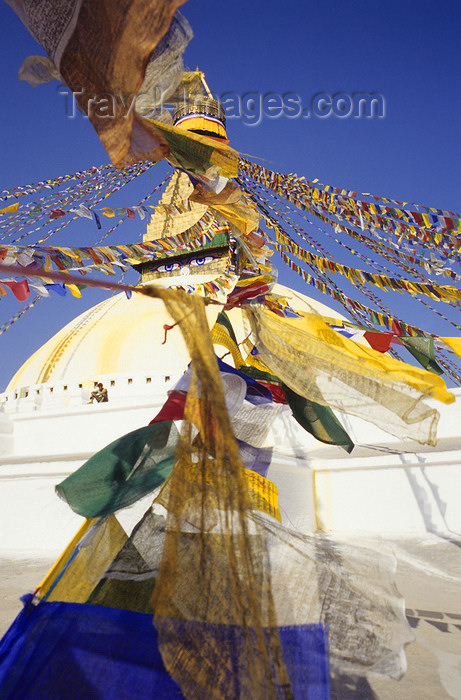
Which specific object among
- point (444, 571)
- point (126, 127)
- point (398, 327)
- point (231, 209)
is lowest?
point (444, 571)

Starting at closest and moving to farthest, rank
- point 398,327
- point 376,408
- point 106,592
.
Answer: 1. point 106,592
2. point 376,408
3. point 398,327

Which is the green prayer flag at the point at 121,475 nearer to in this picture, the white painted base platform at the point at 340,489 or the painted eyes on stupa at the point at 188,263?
the white painted base platform at the point at 340,489

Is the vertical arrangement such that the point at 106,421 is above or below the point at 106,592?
above

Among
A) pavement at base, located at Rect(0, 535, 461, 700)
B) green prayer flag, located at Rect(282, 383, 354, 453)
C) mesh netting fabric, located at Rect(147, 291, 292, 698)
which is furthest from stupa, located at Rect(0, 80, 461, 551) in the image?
green prayer flag, located at Rect(282, 383, 354, 453)

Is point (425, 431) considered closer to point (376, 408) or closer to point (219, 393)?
point (376, 408)

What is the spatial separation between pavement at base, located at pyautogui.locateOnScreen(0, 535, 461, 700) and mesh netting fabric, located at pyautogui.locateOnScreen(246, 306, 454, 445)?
0.88 meters

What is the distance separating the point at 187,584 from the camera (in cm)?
170

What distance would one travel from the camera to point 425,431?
212cm

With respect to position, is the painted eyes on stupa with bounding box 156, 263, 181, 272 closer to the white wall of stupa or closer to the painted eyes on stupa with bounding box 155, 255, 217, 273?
the painted eyes on stupa with bounding box 155, 255, 217, 273

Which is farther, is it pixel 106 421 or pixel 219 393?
pixel 106 421

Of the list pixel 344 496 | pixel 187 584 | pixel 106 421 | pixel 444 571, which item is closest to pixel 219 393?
pixel 187 584

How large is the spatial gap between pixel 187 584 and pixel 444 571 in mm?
3259

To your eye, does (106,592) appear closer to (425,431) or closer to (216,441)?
(216,441)

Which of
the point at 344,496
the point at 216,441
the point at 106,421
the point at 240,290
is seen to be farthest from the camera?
the point at 106,421
